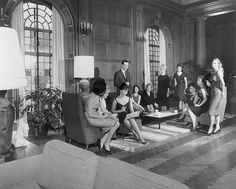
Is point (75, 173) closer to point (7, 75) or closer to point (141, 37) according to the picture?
point (7, 75)

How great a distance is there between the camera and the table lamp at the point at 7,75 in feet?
4.21

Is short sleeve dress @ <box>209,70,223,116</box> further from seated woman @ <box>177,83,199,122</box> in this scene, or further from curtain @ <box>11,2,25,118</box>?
curtain @ <box>11,2,25,118</box>

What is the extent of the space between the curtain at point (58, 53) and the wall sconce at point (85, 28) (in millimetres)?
347

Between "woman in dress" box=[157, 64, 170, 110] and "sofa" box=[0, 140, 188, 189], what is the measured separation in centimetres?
282

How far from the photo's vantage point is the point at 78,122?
293cm

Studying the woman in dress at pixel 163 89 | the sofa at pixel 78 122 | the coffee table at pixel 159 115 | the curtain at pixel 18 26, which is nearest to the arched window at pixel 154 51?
the woman in dress at pixel 163 89

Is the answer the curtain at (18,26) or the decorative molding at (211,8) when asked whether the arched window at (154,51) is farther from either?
the curtain at (18,26)

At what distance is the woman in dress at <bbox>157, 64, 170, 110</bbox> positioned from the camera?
13.0ft

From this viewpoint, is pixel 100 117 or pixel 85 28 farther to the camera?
pixel 85 28

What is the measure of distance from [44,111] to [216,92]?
99.6 inches

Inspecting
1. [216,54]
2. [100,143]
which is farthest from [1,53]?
[216,54]

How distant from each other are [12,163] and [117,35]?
394cm

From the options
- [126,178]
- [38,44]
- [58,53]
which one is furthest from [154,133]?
[126,178]

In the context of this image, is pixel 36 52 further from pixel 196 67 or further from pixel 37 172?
pixel 37 172
